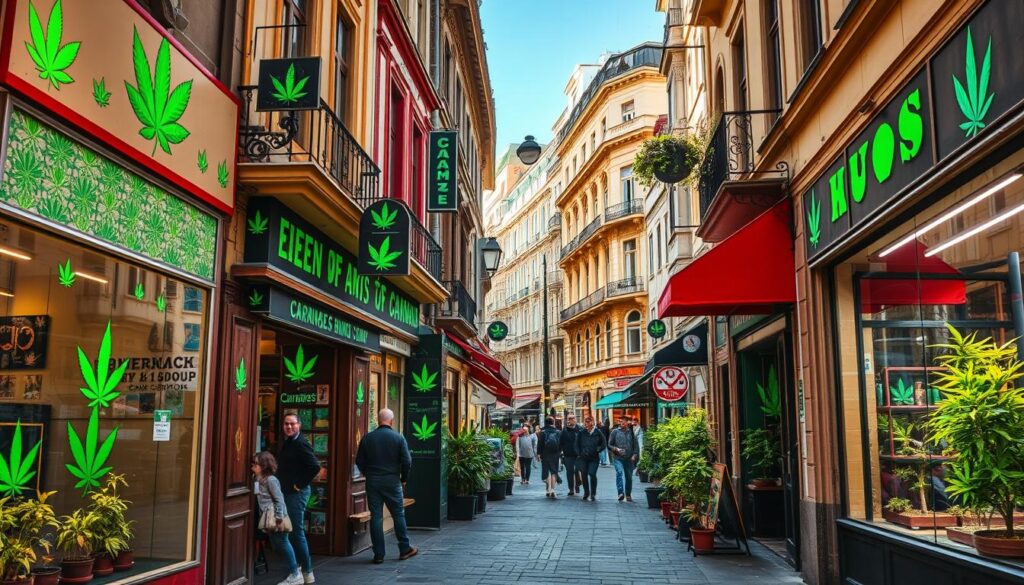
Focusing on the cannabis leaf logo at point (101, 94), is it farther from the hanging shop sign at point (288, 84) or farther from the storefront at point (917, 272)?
the storefront at point (917, 272)

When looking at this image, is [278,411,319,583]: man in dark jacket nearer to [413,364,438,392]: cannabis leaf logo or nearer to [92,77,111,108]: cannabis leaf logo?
[92,77,111,108]: cannabis leaf logo

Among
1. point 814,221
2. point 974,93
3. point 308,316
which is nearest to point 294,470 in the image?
point 308,316

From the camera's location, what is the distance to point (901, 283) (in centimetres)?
746

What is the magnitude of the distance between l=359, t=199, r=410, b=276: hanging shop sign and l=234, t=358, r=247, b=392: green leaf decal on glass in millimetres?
2290

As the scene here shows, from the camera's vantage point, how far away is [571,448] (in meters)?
19.8

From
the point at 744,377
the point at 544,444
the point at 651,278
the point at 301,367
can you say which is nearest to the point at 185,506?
the point at 301,367

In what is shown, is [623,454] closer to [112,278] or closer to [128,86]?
[112,278]

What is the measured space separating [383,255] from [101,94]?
4580 millimetres

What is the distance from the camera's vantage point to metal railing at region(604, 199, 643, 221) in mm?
45719

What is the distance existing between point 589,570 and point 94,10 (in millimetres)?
7582

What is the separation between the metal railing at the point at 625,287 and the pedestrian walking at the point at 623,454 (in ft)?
86.0

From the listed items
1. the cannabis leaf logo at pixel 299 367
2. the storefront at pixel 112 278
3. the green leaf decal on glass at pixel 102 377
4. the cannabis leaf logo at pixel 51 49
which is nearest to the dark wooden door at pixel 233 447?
the storefront at pixel 112 278

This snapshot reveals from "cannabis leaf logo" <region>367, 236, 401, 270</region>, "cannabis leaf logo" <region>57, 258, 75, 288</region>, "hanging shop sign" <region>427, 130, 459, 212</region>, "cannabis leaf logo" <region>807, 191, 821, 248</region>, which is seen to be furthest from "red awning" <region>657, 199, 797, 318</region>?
"hanging shop sign" <region>427, 130, 459, 212</region>

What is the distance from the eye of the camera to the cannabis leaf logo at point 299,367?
1119cm
